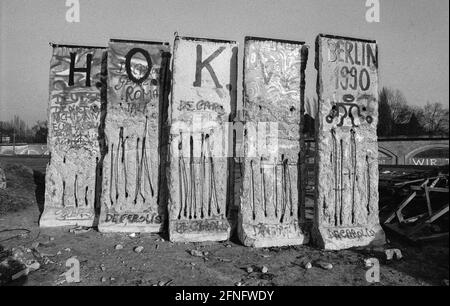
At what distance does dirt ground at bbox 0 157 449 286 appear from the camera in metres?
3.53

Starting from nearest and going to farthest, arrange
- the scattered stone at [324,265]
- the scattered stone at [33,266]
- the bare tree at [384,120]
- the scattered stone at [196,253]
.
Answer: the scattered stone at [33,266]
the scattered stone at [324,265]
the scattered stone at [196,253]
the bare tree at [384,120]

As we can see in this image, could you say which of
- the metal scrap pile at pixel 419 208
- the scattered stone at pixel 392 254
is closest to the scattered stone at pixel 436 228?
the metal scrap pile at pixel 419 208

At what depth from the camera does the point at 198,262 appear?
4.02 m

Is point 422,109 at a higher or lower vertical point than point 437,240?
higher

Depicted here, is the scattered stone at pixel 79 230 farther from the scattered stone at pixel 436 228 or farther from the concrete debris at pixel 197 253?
the scattered stone at pixel 436 228

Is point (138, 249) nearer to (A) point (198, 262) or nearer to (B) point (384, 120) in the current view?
(A) point (198, 262)

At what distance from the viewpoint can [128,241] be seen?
470 cm

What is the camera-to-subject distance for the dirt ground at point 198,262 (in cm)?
353
